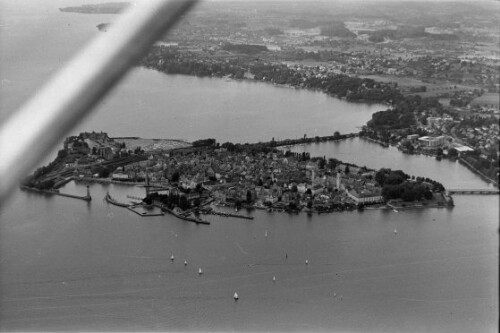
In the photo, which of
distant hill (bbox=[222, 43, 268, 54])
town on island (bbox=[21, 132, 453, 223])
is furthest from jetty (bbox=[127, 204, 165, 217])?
distant hill (bbox=[222, 43, 268, 54])

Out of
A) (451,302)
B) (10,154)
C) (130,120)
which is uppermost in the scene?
(10,154)

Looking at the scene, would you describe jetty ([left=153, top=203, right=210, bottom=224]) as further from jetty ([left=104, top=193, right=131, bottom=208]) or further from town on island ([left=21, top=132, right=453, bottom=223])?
jetty ([left=104, top=193, right=131, bottom=208])

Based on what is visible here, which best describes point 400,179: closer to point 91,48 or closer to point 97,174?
point 97,174

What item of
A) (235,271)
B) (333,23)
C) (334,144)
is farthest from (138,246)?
(333,23)

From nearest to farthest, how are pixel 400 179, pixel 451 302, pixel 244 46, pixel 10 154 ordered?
1. pixel 10 154
2. pixel 451 302
3. pixel 400 179
4. pixel 244 46

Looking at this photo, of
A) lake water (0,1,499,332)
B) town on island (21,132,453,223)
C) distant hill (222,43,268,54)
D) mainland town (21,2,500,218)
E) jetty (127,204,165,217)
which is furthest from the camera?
distant hill (222,43,268,54)

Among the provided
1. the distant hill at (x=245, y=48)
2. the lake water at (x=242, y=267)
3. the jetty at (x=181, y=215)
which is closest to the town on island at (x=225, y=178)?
the jetty at (x=181, y=215)
